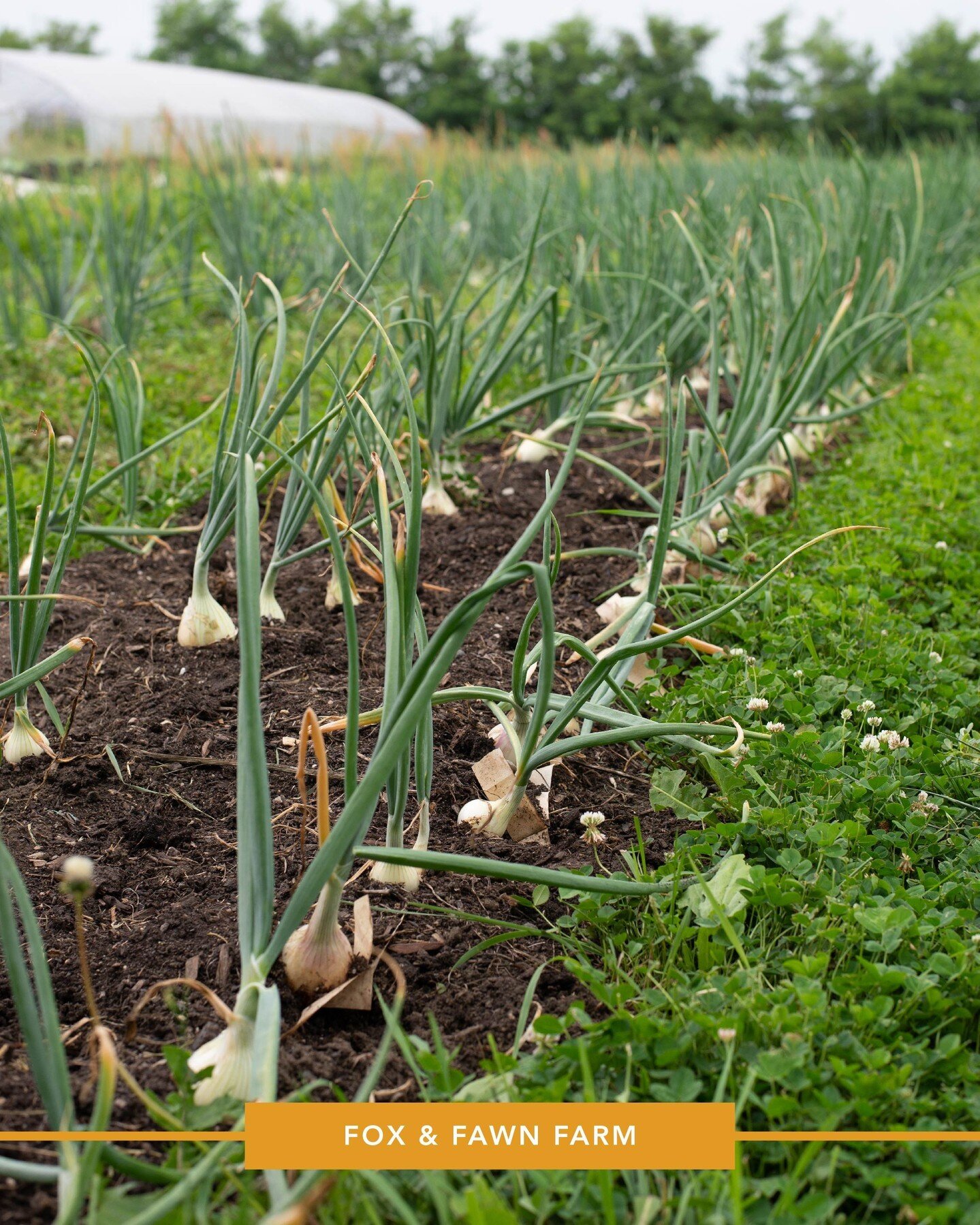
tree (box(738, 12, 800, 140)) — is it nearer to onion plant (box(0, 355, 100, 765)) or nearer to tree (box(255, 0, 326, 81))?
tree (box(255, 0, 326, 81))

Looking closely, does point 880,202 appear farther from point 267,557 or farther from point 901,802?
point 901,802

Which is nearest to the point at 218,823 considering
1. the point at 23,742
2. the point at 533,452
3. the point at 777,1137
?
the point at 23,742

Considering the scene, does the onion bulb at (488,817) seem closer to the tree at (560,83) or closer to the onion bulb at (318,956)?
the onion bulb at (318,956)

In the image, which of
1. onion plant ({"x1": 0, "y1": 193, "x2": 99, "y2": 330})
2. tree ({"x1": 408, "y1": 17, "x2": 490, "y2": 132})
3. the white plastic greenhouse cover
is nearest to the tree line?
tree ({"x1": 408, "y1": 17, "x2": 490, "y2": 132})

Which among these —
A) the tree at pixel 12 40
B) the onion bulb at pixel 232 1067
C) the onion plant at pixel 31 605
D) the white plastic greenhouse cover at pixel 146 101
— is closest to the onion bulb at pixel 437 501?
the onion plant at pixel 31 605

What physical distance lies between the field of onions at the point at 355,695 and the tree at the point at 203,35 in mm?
27457

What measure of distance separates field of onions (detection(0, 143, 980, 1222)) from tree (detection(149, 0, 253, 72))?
2746cm

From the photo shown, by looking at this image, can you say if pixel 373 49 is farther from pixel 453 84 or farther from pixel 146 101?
pixel 146 101

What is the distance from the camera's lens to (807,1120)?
3.01 feet

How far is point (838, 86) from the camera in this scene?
974 inches

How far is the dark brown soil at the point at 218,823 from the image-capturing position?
1.05 m

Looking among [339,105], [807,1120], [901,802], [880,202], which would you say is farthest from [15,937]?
[339,105]

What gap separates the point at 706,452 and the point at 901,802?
874 mm

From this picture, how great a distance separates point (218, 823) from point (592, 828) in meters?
0.51
